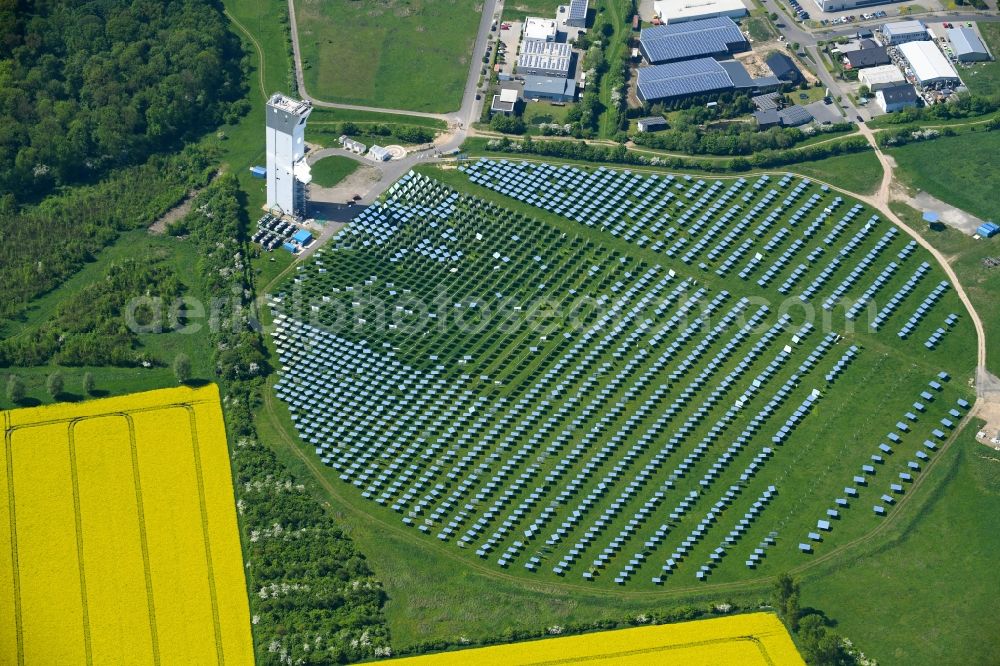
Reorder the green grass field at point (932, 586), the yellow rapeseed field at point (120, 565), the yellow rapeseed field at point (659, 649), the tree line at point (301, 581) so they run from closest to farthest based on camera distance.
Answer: the yellow rapeseed field at point (659, 649), the green grass field at point (932, 586), the tree line at point (301, 581), the yellow rapeseed field at point (120, 565)

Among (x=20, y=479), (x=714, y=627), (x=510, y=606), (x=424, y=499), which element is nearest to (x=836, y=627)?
(x=714, y=627)

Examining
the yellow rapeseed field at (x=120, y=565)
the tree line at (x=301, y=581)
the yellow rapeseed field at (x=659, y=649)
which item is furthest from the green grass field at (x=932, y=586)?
the yellow rapeseed field at (x=120, y=565)

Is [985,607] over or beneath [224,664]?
over

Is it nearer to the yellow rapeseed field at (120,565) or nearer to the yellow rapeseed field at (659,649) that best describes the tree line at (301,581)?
the yellow rapeseed field at (120,565)

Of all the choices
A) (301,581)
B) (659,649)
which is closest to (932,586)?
(659,649)

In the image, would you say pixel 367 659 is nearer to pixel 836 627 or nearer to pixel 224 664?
pixel 224 664

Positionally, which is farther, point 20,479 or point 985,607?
point 20,479
